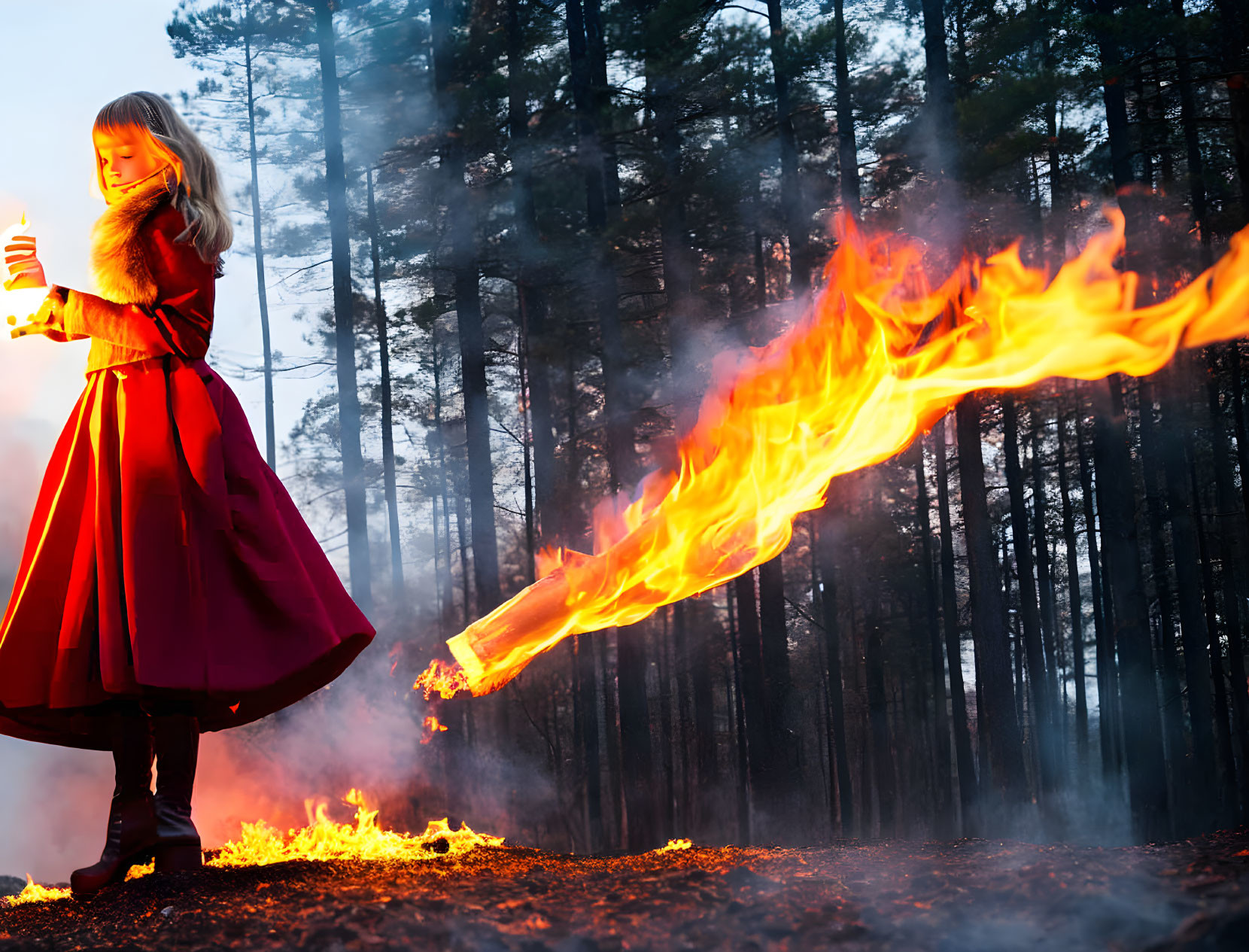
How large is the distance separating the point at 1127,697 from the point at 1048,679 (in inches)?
576

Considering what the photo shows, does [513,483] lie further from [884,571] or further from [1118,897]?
[1118,897]

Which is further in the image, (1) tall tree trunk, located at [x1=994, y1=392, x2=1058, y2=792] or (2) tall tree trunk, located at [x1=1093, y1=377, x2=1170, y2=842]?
(1) tall tree trunk, located at [x1=994, y1=392, x2=1058, y2=792]

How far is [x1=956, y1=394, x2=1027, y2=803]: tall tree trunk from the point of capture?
11.6m

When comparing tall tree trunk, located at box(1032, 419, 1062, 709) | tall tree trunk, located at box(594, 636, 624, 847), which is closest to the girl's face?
tall tree trunk, located at box(594, 636, 624, 847)

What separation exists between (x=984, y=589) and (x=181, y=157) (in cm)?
1033

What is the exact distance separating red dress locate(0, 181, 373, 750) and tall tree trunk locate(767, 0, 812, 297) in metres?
11.8

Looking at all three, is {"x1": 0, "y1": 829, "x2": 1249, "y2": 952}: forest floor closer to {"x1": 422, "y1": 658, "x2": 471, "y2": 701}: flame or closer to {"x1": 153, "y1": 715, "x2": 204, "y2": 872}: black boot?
{"x1": 153, "y1": 715, "x2": 204, "y2": 872}: black boot

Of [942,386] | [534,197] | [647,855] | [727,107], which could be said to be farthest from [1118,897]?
[534,197]

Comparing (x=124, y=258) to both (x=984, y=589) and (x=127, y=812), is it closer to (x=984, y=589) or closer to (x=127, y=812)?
(x=127, y=812)

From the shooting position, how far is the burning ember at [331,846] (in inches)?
158

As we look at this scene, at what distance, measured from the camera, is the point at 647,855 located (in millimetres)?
4070

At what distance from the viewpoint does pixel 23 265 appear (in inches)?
138

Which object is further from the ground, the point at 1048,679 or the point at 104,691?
the point at 104,691

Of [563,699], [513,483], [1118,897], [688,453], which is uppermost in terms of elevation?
[513,483]
